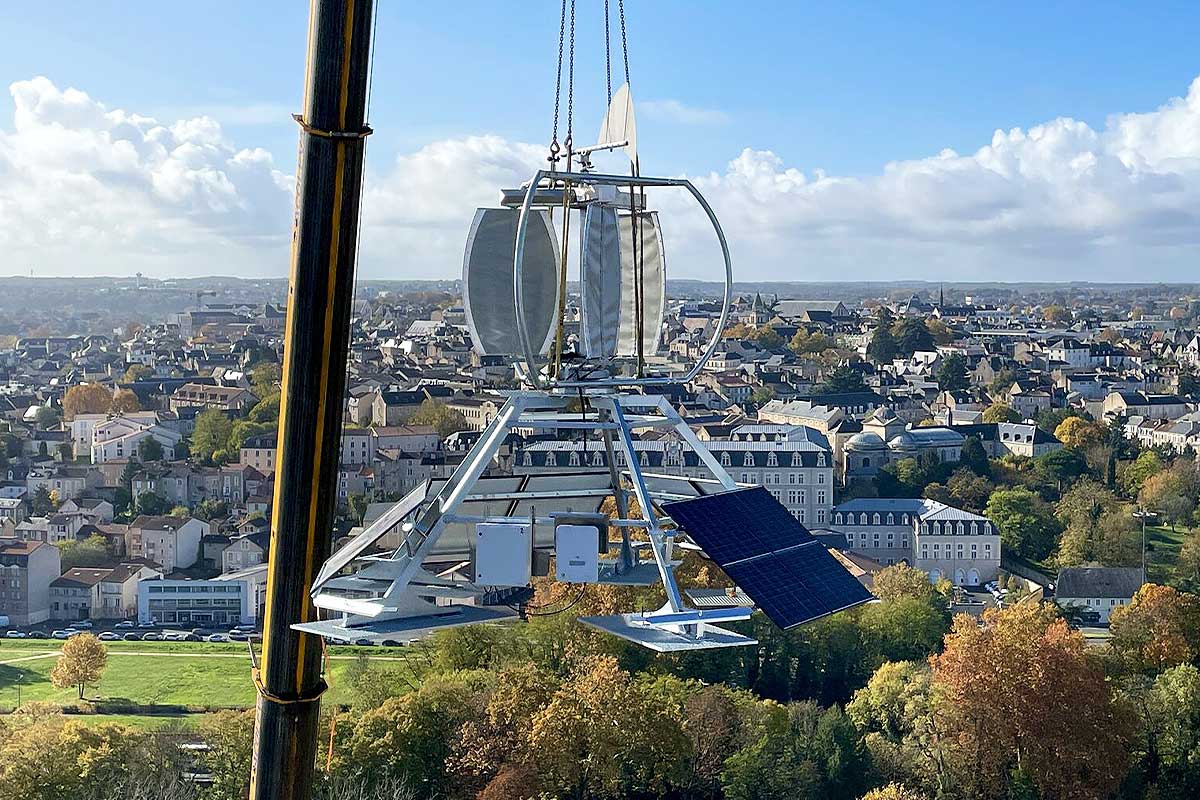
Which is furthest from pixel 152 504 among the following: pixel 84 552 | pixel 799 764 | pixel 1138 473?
pixel 799 764

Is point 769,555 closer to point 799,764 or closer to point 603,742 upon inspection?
point 603,742

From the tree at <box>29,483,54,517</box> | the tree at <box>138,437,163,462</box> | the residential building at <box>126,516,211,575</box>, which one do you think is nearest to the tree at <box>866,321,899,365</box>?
the tree at <box>138,437,163,462</box>

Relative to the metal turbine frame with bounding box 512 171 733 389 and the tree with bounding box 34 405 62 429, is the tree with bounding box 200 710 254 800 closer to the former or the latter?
the metal turbine frame with bounding box 512 171 733 389

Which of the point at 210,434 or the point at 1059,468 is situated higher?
the point at 1059,468

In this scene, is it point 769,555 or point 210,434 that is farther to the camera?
point 210,434

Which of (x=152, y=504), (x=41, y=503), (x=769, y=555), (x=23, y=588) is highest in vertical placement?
(x=769, y=555)

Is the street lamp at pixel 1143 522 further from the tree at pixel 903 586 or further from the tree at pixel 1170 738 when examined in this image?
the tree at pixel 1170 738

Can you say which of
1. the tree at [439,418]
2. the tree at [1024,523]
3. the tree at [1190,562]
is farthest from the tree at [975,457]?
the tree at [439,418]
